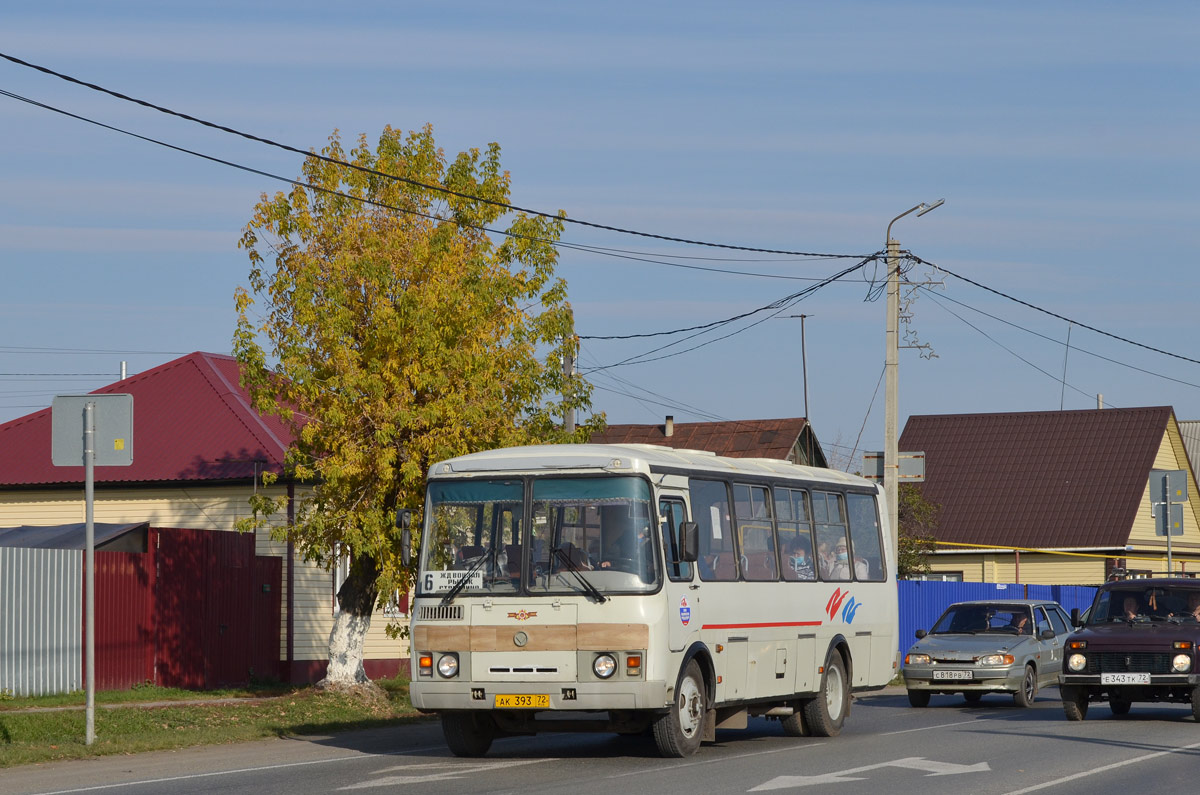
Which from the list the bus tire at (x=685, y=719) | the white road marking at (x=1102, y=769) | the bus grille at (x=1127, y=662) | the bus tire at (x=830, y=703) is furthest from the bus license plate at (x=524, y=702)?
the bus grille at (x=1127, y=662)

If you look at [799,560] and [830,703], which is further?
[830,703]

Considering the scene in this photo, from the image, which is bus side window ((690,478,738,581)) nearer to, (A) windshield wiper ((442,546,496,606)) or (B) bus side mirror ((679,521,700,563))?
(B) bus side mirror ((679,521,700,563))

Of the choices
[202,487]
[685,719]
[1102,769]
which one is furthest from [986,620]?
[202,487]

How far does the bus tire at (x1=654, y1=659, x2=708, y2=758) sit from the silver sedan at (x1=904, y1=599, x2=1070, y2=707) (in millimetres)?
9001

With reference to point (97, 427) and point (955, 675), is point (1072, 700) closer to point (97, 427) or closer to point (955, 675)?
point (955, 675)

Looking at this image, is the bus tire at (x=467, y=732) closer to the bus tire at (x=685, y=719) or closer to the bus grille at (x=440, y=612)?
the bus grille at (x=440, y=612)

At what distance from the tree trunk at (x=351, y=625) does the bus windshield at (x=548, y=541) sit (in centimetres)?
691

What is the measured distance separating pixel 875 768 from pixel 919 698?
10282mm

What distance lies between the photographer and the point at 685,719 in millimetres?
15500

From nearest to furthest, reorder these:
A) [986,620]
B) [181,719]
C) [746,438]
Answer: [181,719], [986,620], [746,438]

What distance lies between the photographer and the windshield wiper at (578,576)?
48.6 ft

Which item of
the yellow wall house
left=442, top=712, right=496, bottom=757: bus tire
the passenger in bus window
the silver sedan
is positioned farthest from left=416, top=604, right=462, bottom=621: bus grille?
the yellow wall house

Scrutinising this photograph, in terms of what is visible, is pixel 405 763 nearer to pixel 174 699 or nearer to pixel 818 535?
pixel 818 535

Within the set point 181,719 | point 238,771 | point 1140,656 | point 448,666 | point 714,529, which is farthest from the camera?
point 1140,656
